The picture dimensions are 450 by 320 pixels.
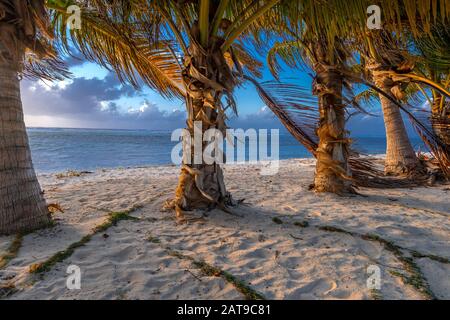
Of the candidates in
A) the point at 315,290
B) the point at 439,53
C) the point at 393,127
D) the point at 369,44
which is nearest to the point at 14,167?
the point at 315,290

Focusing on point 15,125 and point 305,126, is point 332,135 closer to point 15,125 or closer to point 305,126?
point 305,126

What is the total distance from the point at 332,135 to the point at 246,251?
2955mm

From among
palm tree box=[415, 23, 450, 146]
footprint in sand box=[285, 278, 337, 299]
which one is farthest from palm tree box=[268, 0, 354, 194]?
footprint in sand box=[285, 278, 337, 299]

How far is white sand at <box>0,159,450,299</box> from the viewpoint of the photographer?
208 centimetres

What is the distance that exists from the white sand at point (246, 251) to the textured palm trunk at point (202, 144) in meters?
0.27

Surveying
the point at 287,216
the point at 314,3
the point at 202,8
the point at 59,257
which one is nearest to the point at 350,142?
the point at 287,216

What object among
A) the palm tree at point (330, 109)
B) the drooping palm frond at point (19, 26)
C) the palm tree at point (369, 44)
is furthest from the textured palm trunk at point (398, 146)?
the drooping palm frond at point (19, 26)

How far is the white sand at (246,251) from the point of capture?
2084 mm

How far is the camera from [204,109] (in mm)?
3680

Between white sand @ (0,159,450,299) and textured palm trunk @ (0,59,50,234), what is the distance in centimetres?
20

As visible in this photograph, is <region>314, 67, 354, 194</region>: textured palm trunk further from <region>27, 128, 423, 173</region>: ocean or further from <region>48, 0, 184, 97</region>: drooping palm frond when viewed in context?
<region>48, 0, 184, 97</region>: drooping palm frond

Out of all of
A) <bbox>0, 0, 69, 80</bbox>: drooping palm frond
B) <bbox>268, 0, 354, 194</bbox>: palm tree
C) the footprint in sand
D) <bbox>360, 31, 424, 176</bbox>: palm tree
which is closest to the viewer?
the footprint in sand

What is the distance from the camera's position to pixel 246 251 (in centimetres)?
274

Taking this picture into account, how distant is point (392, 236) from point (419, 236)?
0.31m
